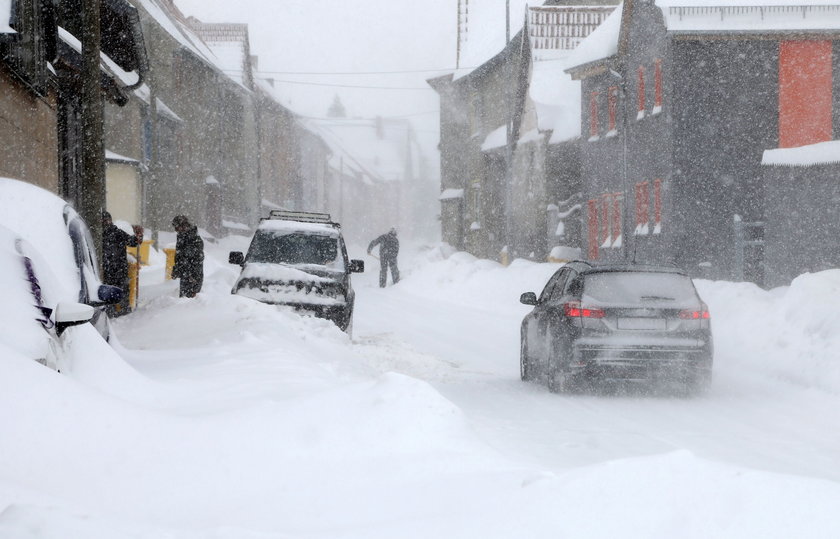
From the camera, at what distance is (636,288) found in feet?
36.5

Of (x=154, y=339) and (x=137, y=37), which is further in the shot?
(x=137, y=37)

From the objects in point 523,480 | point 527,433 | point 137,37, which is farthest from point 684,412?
point 137,37

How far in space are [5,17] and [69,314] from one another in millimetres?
7585

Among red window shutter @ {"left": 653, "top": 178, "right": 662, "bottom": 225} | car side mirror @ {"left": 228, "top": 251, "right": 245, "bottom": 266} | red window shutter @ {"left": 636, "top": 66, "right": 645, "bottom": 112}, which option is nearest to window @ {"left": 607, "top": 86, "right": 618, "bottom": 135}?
red window shutter @ {"left": 636, "top": 66, "right": 645, "bottom": 112}

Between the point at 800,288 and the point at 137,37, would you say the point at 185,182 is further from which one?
the point at 800,288

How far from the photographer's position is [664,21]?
84.5 feet

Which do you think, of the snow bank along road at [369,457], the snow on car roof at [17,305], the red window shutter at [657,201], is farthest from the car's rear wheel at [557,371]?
the red window shutter at [657,201]

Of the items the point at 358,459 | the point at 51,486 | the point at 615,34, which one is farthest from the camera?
the point at 615,34

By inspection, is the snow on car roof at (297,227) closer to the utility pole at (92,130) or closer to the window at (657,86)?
the utility pole at (92,130)

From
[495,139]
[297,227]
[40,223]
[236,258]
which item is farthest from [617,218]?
[40,223]

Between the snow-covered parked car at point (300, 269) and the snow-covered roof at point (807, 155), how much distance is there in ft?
36.5

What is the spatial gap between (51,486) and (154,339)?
797cm

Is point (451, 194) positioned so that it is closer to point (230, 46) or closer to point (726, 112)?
point (230, 46)

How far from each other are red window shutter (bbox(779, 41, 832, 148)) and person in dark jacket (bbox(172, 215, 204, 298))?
15.6 metres
